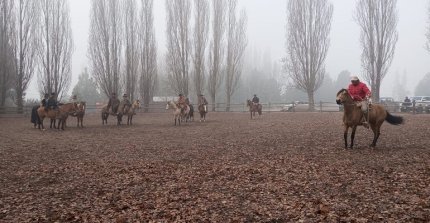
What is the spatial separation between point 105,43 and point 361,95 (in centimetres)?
2870

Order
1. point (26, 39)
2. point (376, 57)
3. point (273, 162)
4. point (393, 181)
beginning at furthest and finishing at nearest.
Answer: point (376, 57)
point (26, 39)
point (273, 162)
point (393, 181)

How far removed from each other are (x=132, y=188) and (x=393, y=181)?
4672 mm

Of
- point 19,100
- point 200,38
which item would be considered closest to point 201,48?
point 200,38

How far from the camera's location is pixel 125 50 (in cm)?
3572

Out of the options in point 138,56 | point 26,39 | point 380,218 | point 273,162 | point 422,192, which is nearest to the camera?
point 380,218

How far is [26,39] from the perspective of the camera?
1163 inches

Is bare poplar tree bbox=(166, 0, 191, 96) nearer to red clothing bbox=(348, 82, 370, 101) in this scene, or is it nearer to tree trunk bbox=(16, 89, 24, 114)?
tree trunk bbox=(16, 89, 24, 114)

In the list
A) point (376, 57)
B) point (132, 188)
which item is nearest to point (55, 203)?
point (132, 188)

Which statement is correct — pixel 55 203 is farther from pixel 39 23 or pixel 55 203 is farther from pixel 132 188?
pixel 39 23

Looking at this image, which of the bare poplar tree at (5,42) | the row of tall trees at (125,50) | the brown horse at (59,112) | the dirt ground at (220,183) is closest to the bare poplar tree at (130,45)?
the row of tall trees at (125,50)

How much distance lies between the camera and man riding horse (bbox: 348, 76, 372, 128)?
957cm

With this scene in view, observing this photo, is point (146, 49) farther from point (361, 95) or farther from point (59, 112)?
point (361, 95)

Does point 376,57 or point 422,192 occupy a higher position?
point 376,57

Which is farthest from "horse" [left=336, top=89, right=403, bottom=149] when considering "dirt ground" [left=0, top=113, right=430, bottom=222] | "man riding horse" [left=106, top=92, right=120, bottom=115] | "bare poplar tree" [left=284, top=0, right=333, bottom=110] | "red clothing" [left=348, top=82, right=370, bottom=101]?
"bare poplar tree" [left=284, top=0, right=333, bottom=110]
